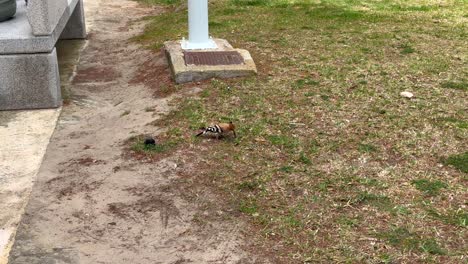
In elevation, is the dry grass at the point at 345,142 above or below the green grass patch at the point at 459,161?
below

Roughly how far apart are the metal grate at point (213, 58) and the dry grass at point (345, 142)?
32 centimetres

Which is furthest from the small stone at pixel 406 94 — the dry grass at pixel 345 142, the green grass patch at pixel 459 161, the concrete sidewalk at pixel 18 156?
the concrete sidewalk at pixel 18 156

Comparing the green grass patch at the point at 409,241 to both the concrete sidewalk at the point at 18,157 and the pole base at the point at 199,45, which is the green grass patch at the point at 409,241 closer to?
the concrete sidewalk at the point at 18,157

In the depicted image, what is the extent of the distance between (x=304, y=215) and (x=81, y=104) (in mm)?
3038

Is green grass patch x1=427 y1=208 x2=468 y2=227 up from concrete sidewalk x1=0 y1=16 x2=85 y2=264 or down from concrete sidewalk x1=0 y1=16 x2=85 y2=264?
up

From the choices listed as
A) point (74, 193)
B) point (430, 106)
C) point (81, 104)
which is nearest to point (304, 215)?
point (74, 193)

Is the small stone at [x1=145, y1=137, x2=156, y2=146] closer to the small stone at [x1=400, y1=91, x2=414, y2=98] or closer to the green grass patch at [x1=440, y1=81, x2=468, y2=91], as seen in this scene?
the small stone at [x1=400, y1=91, x2=414, y2=98]

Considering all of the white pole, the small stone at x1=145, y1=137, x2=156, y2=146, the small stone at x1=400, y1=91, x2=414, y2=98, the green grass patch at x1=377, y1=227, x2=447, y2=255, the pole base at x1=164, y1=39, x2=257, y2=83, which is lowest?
the small stone at x1=145, y1=137, x2=156, y2=146

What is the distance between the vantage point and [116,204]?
4.05 meters

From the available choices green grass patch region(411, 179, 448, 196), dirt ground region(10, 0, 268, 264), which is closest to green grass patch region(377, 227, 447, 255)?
green grass patch region(411, 179, 448, 196)

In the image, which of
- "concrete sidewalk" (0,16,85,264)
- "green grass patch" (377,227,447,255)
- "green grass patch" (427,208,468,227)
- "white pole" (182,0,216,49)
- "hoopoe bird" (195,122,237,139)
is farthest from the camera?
"white pole" (182,0,216,49)

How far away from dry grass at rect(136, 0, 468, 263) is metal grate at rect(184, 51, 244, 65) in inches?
12.6

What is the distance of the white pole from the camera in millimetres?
6836

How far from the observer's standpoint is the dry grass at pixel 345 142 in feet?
11.7
